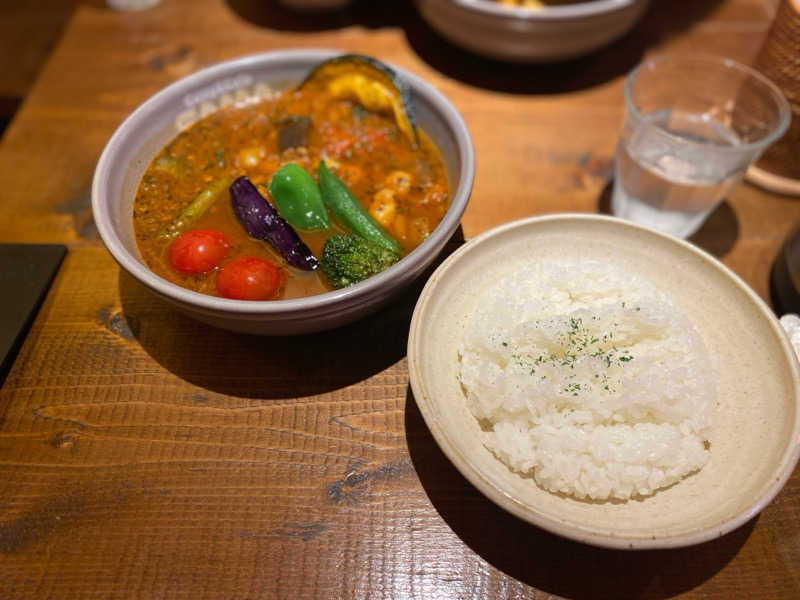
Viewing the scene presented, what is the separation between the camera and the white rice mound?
4.40 feet

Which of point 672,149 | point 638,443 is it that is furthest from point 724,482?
point 672,149

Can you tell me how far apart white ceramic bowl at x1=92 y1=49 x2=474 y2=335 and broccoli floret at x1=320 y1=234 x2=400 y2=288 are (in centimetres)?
10

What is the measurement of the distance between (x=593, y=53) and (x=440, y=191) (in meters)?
1.49

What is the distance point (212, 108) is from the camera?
215 centimetres

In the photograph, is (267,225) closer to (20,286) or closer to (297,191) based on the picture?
(297,191)

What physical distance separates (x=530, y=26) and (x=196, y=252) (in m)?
1.69

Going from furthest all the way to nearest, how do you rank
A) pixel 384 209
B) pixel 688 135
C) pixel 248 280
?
pixel 688 135, pixel 384 209, pixel 248 280

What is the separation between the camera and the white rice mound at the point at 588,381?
134 cm

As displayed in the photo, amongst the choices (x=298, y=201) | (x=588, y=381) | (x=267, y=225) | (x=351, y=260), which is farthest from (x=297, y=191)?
(x=588, y=381)

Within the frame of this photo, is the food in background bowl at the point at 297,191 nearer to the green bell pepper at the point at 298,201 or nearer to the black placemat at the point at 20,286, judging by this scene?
the green bell pepper at the point at 298,201

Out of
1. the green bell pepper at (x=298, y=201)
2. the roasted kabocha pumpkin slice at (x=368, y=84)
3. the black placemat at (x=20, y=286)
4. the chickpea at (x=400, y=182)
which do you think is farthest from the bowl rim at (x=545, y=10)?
the black placemat at (x=20, y=286)

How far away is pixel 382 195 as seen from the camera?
1935mm

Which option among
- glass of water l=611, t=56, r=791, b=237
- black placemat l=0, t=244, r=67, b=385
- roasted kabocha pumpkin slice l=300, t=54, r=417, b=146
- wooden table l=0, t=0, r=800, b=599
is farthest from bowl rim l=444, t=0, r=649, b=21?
black placemat l=0, t=244, r=67, b=385

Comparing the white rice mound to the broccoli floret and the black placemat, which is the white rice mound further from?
the black placemat
